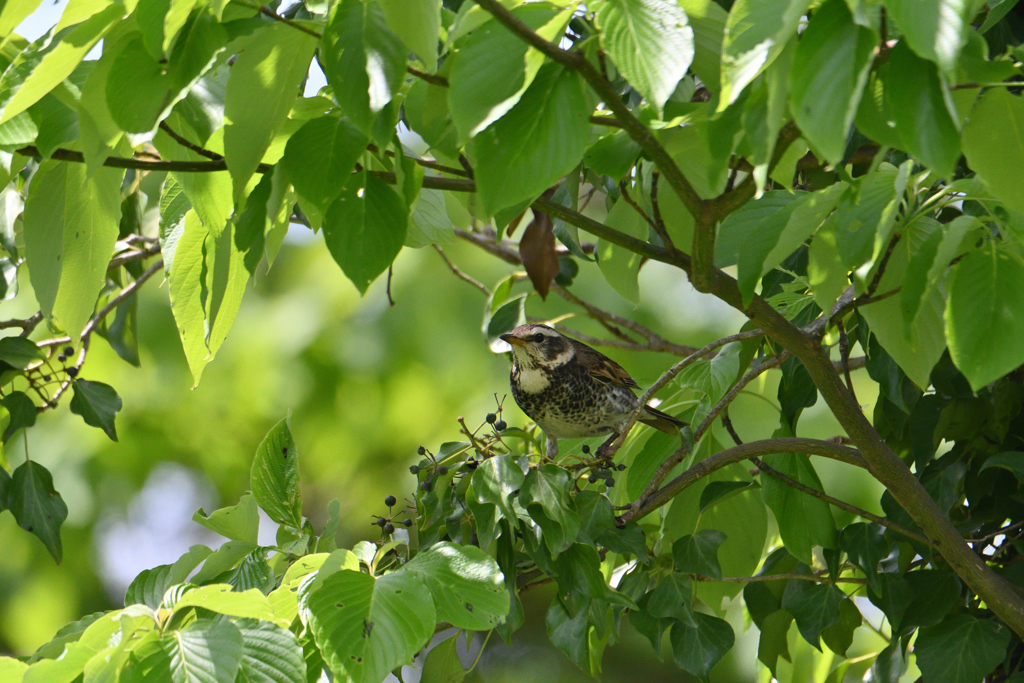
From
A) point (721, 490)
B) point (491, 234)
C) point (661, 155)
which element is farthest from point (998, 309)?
point (491, 234)

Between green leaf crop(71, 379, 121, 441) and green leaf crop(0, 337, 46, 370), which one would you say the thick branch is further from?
green leaf crop(0, 337, 46, 370)

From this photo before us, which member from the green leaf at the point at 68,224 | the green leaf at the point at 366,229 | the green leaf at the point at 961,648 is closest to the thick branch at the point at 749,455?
the green leaf at the point at 961,648

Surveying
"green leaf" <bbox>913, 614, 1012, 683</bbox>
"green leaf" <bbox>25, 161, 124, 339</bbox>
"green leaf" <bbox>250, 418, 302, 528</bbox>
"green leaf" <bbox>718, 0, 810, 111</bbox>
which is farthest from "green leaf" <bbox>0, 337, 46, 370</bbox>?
"green leaf" <bbox>913, 614, 1012, 683</bbox>

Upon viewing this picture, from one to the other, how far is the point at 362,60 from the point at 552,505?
68 centimetres

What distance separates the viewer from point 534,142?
0.73 m

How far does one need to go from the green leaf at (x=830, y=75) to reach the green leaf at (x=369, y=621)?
2.12 ft

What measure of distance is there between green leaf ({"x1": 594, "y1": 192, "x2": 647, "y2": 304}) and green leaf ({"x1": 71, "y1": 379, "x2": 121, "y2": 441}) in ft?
3.68

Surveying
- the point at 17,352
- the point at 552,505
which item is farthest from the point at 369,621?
the point at 17,352

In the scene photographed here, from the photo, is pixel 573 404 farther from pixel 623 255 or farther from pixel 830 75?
pixel 830 75

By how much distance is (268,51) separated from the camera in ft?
Answer: 2.42

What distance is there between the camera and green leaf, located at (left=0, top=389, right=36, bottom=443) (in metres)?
1.75

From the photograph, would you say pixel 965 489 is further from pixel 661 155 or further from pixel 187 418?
pixel 187 418

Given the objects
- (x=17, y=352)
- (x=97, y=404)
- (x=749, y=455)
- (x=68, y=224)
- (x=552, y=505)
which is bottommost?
(x=749, y=455)

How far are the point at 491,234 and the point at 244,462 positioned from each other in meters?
1.92
